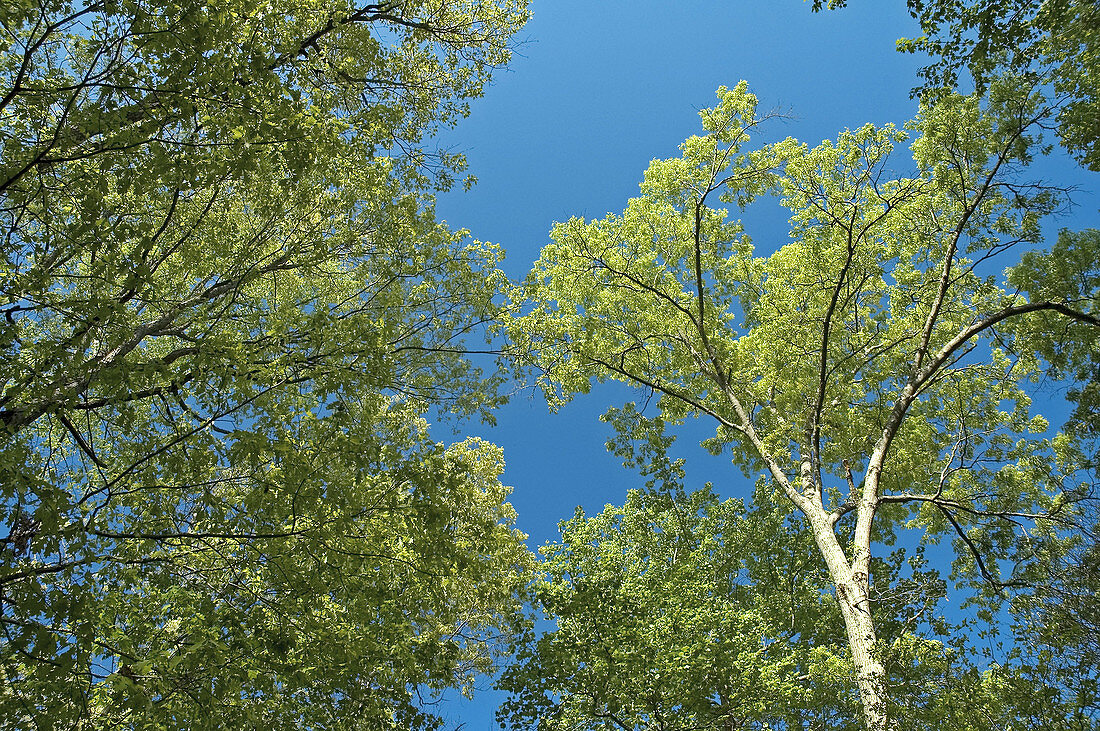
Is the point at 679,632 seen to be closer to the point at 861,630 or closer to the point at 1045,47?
the point at 861,630

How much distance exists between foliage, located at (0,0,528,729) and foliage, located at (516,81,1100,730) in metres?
2.95

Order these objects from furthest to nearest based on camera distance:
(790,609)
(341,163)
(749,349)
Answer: (749,349)
(790,609)
(341,163)

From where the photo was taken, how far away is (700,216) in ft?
40.3

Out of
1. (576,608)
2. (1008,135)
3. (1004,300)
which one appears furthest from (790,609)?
(1008,135)

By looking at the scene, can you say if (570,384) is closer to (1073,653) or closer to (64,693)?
(1073,653)

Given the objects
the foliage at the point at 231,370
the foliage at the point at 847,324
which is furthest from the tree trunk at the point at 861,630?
the foliage at the point at 231,370

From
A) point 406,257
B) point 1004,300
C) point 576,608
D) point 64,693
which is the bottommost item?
point 64,693

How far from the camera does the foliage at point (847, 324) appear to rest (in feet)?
32.4

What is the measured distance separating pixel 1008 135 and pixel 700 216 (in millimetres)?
4948

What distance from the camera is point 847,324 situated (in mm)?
13664

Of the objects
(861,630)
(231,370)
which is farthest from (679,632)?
(231,370)

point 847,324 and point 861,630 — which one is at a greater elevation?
point 847,324

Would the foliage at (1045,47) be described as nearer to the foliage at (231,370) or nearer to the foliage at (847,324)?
the foliage at (847,324)

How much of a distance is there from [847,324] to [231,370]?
12735 millimetres
